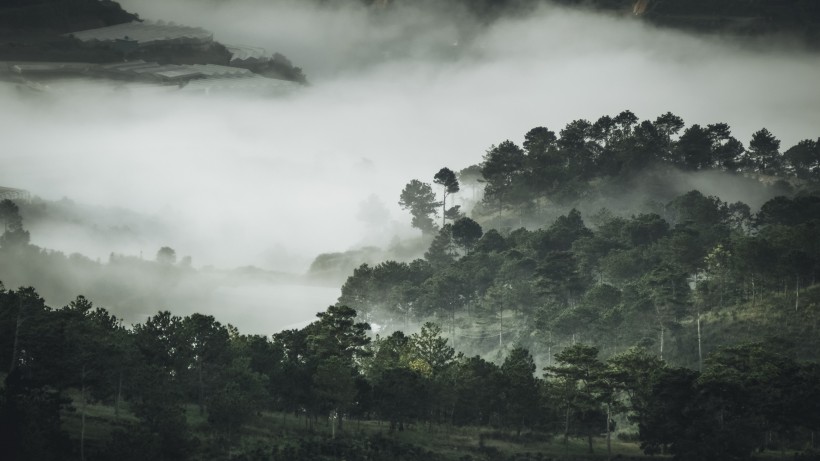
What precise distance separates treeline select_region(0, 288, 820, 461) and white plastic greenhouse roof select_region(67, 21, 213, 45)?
5357 cm

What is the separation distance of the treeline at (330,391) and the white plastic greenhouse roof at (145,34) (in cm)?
5357

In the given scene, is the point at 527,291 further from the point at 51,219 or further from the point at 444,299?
the point at 51,219

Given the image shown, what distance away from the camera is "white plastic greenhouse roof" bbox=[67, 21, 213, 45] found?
119 meters

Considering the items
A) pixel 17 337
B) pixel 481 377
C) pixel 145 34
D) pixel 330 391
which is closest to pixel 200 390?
pixel 330 391

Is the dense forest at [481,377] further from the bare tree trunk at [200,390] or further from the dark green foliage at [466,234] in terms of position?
the dark green foliage at [466,234]

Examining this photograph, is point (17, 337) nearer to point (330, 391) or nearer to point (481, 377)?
point (330, 391)

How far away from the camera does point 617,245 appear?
147750 mm

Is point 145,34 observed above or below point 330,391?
above

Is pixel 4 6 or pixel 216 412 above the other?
pixel 4 6

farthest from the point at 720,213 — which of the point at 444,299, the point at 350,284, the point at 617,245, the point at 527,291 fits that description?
the point at 350,284

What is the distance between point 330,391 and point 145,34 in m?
86.7

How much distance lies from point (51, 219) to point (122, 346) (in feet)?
406

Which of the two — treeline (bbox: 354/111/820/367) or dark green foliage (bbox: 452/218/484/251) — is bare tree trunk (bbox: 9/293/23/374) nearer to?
treeline (bbox: 354/111/820/367)

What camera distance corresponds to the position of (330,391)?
267 ft
